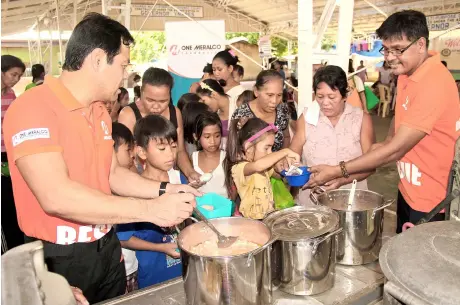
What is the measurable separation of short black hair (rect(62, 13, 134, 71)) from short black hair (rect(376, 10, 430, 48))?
1271 mm

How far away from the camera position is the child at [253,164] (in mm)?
1882

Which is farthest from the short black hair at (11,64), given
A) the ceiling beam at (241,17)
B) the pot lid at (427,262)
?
the ceiling beam at (241,17)

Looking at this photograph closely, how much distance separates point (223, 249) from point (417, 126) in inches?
41.3

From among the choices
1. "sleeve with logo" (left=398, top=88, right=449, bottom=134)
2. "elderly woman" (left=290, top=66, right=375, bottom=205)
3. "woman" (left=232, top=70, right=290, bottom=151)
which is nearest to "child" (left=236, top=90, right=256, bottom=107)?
"woman" (left=232, top=70, right=290, bottom=151)

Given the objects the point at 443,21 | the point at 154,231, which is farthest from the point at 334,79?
the point at 443,21

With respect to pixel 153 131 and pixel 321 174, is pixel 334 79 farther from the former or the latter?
pixel 153 131

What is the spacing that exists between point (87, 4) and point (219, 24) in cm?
1012

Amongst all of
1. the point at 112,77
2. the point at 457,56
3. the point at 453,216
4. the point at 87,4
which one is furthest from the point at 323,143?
the point at 87,4

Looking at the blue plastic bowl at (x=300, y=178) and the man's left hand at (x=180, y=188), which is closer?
the man's left hand at (x=180, y=188)

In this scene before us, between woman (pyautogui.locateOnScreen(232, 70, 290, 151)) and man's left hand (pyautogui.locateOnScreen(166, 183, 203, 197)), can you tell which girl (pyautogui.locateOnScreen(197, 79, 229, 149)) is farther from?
man's left hand (pyautogui.locateOnScreen(166, 183, 203, 197))

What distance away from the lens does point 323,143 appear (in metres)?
2.20

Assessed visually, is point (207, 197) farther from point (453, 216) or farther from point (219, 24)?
point (219, 24)

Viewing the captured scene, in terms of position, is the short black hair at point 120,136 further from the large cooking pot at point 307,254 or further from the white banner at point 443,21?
the white banner at point 443,21

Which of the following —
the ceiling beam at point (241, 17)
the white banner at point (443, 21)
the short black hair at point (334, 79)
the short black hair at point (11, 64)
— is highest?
the ceiling beam at point (241, 17)
